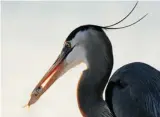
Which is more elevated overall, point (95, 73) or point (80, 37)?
point (80, 37)

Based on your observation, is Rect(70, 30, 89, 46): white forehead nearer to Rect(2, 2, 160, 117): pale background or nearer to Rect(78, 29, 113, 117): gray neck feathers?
Rect(78, 29, 113, 117): gray neck feathers

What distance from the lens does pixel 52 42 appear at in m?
1.65

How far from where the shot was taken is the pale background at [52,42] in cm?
160

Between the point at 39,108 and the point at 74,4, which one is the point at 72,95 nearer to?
the point at 39,108

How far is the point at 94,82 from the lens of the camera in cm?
148

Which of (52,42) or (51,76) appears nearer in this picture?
(51,76)

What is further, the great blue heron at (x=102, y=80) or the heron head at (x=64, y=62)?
the heron head at (x=64, y=62)

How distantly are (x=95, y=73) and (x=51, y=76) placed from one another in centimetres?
19

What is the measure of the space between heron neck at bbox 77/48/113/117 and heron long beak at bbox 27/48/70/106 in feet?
0.35

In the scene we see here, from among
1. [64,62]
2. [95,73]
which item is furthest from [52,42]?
[95,73]

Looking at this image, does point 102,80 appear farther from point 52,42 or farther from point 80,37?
point 52,42

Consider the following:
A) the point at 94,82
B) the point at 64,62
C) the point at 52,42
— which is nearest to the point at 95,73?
the point at 94,82

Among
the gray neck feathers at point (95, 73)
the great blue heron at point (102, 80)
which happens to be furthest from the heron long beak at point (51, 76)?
the gray neck feathers at point (95, 73)

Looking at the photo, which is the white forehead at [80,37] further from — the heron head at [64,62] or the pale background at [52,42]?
the pale background at [52,42]
